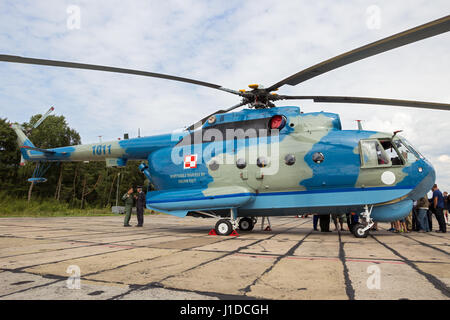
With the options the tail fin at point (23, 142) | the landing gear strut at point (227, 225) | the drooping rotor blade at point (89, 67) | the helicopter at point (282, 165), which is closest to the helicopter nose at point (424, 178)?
the helicopter at point (282, 165)

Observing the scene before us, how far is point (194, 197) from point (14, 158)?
1804 inches

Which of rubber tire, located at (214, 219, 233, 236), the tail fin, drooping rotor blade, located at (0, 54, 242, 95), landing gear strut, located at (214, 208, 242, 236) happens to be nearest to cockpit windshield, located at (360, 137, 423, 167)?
landing gear strut, located at (214, 208, 242, 236)

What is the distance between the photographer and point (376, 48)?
512 centimetres

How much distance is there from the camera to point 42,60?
5.86 m

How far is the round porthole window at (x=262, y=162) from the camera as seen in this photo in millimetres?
8367

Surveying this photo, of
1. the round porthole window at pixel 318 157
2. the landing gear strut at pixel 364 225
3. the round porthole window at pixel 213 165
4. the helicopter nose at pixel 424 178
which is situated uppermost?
the round porthole window at pixel 318 157

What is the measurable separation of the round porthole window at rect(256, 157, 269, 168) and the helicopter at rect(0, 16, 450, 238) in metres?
0.03

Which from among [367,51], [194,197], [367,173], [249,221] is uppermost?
[367,51]

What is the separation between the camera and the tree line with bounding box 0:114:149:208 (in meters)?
41.8

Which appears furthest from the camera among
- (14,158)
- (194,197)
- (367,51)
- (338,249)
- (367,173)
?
(14,158)

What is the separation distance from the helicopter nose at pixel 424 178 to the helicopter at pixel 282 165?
0.09 feet

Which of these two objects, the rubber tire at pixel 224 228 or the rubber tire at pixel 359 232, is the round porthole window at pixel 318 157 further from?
the rubber tire at pixel 224 228

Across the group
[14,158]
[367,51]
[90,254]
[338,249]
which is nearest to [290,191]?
[338,249]
